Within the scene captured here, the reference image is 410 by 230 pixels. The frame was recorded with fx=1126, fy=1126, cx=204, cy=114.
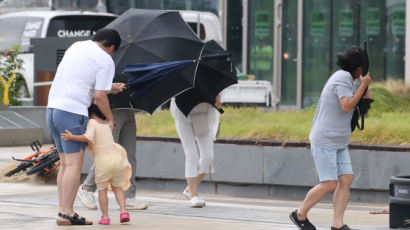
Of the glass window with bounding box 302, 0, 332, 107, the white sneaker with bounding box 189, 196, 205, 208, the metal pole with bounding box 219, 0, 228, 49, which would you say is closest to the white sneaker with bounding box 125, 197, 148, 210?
the white sneaker with bounding box 189, 196, 205, 208

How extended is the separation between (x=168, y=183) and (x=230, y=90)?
37.0 ft

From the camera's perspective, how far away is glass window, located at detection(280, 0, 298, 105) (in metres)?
31.0

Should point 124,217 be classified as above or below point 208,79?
below

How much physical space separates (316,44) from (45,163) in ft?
57.9

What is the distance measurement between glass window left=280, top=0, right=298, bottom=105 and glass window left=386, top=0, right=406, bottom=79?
280 centimetres

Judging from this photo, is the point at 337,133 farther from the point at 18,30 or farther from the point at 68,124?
the point at 18,30

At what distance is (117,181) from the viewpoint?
9.77 m

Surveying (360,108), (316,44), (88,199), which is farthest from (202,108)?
(316,44)

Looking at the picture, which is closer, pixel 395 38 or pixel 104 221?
pixel 104 221

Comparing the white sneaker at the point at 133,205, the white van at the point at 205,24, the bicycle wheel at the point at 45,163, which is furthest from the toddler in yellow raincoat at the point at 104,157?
the white van at the point at 205,24

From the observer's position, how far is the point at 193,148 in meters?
11.6

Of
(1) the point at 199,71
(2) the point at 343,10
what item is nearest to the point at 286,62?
(2) the point at 343,10

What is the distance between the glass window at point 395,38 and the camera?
95.2ft

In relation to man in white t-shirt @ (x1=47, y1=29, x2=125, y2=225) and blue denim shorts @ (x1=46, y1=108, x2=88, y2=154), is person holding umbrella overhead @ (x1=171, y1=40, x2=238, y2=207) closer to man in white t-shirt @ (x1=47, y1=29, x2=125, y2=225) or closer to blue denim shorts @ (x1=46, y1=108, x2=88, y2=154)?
man in white t-shirt @ (x1=47, y1=29, x2=125, y2=225)
